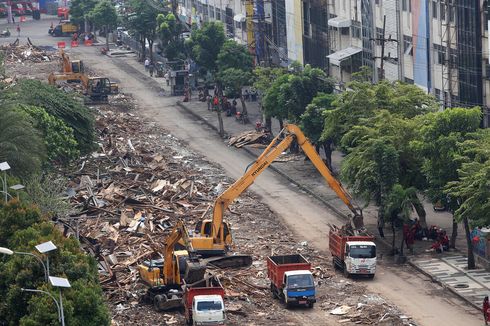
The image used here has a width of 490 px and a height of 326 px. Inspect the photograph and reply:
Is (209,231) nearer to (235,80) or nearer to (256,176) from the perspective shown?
(256,176)

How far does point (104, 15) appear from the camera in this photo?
518ft

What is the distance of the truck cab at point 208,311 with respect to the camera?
174 feet

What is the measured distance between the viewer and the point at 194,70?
124375 mm

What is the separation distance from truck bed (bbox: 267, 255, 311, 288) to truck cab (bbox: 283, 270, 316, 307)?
0.63 meters

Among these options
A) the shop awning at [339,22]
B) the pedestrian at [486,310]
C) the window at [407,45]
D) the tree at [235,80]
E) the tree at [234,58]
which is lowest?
the pedestrian at [486,310]

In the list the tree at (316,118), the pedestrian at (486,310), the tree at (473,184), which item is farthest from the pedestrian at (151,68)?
the pedestrian at (486,310)

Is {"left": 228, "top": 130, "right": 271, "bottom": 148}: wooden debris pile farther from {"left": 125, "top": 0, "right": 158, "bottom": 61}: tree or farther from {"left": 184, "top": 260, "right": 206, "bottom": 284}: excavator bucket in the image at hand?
{"left": 125, "top": 0, "right": 158, "bottom": 61}: tree

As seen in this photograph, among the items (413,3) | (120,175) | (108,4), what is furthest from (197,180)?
(108,4)

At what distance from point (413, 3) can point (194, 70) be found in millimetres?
41126

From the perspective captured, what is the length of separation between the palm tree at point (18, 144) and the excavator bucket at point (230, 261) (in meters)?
12.2

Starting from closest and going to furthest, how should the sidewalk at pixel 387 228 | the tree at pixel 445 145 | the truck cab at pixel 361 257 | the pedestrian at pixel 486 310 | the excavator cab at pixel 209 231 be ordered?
the pedestrian at pixel 486 310 < the sidewalk at pixel 387 228 < the truck cab at pixel 361 257 < the tree at pixel 445 145 < the excavator cab at pixel 209 231

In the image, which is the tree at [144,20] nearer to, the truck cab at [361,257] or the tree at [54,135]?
the tree at [54,135]

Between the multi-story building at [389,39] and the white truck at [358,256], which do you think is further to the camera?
the multi-story building at [389,39]

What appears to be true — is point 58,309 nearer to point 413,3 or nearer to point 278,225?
point 278,225
